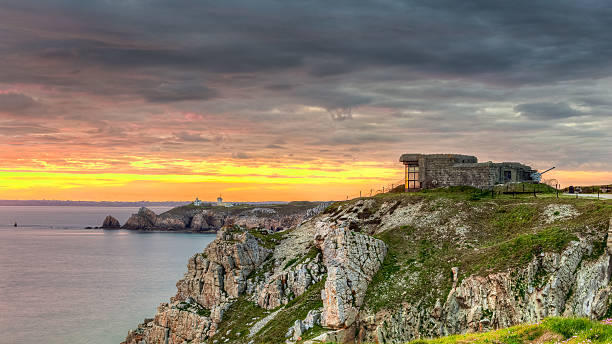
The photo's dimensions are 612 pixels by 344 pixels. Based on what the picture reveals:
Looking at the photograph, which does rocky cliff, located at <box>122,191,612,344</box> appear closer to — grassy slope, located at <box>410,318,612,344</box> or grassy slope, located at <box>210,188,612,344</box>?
grassy slope, located at <box>210,188,612,344</box>

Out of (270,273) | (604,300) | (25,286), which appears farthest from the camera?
(25,286)

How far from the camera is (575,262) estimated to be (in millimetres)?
35125

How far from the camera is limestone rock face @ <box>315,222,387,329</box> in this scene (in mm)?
39594

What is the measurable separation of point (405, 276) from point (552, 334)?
25031mm

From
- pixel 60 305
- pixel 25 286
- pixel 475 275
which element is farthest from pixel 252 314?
pixel 25 286

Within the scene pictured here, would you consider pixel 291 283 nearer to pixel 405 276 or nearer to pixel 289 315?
pixel 289 315

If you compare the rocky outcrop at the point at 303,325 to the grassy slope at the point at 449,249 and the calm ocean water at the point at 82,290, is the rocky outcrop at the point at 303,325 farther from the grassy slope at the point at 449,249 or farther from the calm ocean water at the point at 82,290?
the calm ocean water at the point at 82,290

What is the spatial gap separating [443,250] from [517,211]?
34.3ft

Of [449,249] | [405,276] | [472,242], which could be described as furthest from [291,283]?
[472,242]

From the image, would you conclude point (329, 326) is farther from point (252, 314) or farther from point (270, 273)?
point (270, 273)

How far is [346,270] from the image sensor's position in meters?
42.8

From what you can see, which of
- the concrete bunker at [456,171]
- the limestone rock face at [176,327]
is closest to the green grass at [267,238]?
the limestone rock face at [176,327]

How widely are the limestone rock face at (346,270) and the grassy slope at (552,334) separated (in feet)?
66.5

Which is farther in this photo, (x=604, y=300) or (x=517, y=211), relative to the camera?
(x=517, y=211)
